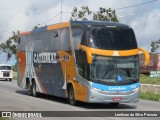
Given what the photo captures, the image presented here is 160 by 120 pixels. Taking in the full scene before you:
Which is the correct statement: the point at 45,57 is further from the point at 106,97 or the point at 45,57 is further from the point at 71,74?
the point at 106,97

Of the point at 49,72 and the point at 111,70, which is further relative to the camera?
the point at 49,72

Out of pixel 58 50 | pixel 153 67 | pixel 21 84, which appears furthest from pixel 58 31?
pixel 153 67

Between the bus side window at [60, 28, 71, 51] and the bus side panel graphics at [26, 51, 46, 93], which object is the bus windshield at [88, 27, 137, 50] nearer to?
the bus side window at [60, 28, 71, 51]

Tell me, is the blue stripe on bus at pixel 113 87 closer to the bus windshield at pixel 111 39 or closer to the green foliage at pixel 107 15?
the bus windshield at pixel 111 39

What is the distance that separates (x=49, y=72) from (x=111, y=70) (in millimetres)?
5174

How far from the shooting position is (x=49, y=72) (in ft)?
74.1

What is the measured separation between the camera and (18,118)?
46.3ft

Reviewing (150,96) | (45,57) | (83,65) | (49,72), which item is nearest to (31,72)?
(45,57)

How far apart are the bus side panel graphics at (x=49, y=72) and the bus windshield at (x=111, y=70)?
121 inches

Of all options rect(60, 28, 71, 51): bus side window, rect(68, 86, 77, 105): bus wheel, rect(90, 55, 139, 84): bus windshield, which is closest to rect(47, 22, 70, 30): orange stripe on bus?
rect(60, 28, 71, 51): bus side window

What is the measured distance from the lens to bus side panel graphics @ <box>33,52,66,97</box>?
2128cm

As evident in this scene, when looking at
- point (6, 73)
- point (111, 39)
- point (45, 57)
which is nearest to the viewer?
point (111, 39)

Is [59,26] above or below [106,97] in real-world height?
above

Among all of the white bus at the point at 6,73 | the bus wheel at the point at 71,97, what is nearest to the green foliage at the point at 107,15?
the white bus at the point at 6,73
